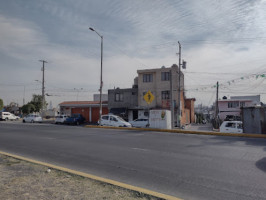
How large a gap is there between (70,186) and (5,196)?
1240mm

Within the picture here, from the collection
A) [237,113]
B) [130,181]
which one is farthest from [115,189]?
[237,113]

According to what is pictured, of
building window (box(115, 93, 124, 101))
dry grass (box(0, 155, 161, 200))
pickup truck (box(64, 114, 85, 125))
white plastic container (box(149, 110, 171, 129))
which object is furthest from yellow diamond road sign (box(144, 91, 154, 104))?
pickup truck (box(64, 114, 85, 125))

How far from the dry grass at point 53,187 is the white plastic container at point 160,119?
16.3 metres

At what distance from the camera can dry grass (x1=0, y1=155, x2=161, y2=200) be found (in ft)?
14.1

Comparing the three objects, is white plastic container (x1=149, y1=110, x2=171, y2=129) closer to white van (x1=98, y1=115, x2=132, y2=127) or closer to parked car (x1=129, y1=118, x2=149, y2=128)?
white van (x1=98, y1=115, x2=132, y2=127)

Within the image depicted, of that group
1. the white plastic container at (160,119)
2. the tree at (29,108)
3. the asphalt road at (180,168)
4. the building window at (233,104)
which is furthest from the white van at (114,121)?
the tree at (29,108)

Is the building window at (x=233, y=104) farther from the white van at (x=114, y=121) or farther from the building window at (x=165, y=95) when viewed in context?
the white van at (x=114, y=121)

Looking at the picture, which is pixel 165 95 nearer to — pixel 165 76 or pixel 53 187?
pixel 165 76

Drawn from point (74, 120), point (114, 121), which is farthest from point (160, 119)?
point (74, 120)

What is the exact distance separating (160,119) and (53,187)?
1756 cm

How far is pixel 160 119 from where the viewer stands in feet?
71.5

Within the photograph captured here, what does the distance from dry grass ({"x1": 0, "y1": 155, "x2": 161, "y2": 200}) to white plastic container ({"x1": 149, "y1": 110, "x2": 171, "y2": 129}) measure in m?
16.3

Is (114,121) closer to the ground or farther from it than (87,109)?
closer to the ground

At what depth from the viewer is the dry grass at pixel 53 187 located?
431cm
